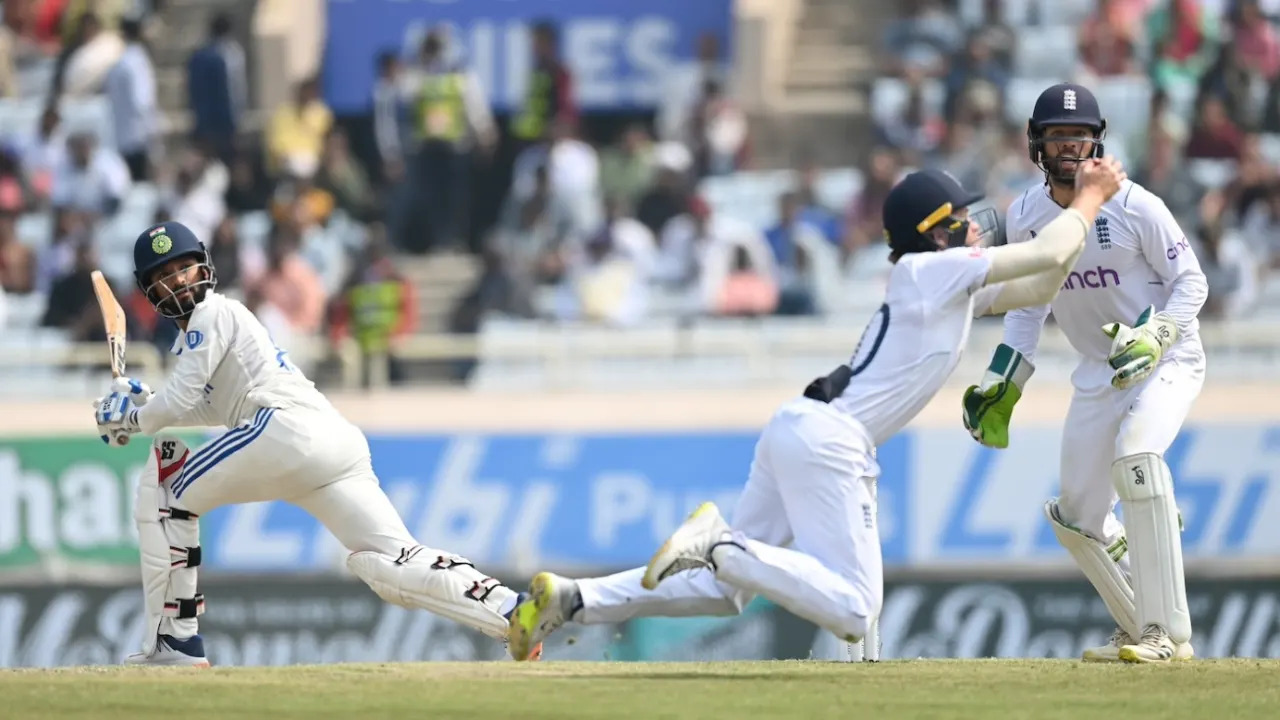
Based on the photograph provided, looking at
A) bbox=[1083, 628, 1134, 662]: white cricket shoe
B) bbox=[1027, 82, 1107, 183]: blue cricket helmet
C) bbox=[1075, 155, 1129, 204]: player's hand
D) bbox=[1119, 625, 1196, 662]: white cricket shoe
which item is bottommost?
bbox=[1083, 628, 1134, 662]: white cricket shoe

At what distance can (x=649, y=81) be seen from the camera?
23.3m

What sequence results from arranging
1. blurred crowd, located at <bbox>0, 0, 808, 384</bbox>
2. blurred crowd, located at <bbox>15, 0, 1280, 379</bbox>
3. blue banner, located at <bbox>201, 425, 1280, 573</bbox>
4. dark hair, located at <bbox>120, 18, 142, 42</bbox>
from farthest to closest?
dark hair, located at <bbox>120, 18, 142, 42</bbox>, blurred crowd, located at <bbox>0, 0, 808, 384</bbox>, blurred crowd, located at <bbox>15, 0, 1280, 379</bbox>, blue banner, located at <bbox>201, 425, 1280, 573</bbox>

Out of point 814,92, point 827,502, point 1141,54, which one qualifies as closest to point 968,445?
point 1141,54

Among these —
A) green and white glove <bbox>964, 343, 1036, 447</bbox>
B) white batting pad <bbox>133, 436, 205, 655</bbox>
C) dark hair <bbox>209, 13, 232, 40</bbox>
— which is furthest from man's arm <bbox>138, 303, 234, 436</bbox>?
dark hair <bbox>209, 13, 232, 40</bbox>

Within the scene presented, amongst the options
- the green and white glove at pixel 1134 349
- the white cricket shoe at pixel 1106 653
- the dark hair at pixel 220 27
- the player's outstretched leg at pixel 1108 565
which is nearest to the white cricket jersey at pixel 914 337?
the green and white glove at pixel 1134 349

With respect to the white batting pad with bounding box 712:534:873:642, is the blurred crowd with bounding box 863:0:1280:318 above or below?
above

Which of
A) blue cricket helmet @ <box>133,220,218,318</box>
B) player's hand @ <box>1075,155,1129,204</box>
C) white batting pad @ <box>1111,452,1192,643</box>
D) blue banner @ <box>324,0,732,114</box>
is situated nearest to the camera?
player's hand @ <box>1075,155,1129,204</box>

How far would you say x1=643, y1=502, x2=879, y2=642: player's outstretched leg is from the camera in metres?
8.95

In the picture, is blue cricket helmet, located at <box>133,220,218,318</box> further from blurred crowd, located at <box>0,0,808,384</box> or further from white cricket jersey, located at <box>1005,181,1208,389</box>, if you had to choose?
blurred crowd, located at <box>0,0,808,384</box>

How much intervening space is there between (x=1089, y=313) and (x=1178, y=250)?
1.55ft

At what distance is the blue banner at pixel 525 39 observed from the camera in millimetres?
23312

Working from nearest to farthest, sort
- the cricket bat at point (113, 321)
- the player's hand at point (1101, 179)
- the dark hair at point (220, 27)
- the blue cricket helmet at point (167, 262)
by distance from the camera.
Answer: the player's hand at point (1101, 179) < the blue cricket helmet at point (167, 262) < the cricket bat at point (113, 321) < the dark hair at point (220, 27)

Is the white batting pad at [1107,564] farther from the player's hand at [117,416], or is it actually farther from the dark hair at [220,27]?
the dark hair at [220,27]

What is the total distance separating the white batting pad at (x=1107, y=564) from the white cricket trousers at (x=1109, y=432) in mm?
40
